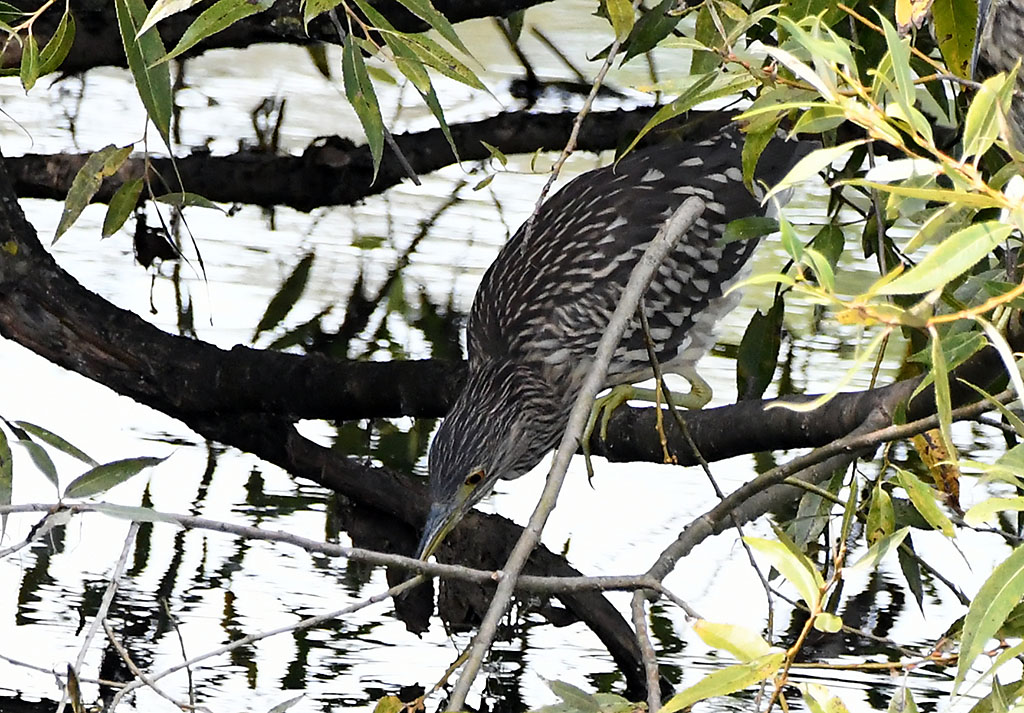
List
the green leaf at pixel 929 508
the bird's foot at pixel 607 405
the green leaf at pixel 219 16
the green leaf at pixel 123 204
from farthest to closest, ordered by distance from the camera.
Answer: the bird's foot at pixel 607 405 < the green leaf at pixel 123 204 < the green leaf at pixel 219 16 < the green leaf at pixel 929 508

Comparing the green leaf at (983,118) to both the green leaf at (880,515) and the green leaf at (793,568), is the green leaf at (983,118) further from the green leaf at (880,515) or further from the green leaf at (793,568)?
the green leaf at (880,515)

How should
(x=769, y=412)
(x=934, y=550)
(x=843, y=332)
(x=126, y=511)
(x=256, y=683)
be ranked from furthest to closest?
(x=843, y=332) → (x=934, y=550) → (x=256, y=683) → (x=769, y=412) → (x=126, y=511)

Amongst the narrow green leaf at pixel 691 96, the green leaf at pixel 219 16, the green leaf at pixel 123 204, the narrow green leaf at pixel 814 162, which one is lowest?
the green leaf at pixel 123 204

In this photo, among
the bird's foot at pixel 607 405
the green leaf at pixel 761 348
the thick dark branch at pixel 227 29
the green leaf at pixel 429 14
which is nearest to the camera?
the green leaf at pixel 429 14

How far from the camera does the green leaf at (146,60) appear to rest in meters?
1.36

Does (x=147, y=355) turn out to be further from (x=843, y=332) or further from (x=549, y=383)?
(x=843, y=332)

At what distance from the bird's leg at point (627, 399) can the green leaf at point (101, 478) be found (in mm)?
762

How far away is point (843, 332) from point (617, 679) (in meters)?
1.28

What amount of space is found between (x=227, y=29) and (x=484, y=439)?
838 mm

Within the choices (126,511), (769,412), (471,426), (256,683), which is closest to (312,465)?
(471,426)

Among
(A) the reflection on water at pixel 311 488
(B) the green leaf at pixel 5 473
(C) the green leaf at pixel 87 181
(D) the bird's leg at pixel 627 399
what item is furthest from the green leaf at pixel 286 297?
(B) the green leaf at pixel 5 473

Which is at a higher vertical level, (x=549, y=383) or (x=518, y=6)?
(x=518, y=6)

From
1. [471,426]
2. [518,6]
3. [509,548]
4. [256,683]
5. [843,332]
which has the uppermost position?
[518,6]

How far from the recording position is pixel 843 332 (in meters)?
3.10
